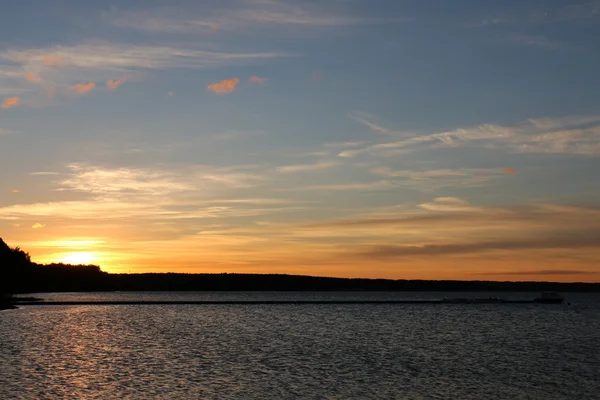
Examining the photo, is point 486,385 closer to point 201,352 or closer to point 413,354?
point 413,354

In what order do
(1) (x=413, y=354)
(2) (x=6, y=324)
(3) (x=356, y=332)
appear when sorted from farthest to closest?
(2) (x=6, y=324) → (3) (x=356, y=332) → (1) (x=413, y=354)

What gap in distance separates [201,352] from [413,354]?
2418 centimetres

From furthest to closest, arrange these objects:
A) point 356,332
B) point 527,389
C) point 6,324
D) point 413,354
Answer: point 6,324
point 356,332
point 413,354
point 527,389

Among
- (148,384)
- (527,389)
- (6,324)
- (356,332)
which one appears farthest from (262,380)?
(6,324)

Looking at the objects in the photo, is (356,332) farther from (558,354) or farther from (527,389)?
(527,389)

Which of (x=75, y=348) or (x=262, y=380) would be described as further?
(x=75, y=348)

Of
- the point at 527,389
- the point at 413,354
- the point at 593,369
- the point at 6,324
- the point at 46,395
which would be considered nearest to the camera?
the point at 46,395

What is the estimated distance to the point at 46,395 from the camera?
50.0 meters

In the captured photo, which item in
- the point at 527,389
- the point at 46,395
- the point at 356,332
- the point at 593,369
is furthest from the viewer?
the point at 356,332

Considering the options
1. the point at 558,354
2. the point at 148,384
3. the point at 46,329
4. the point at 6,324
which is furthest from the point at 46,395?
the point at 6,324

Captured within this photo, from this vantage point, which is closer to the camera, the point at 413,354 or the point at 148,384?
the point at 148,384

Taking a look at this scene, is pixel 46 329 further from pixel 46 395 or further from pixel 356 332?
pixel 46 395

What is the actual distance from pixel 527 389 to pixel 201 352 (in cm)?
3980

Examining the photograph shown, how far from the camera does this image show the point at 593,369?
68.9 m
